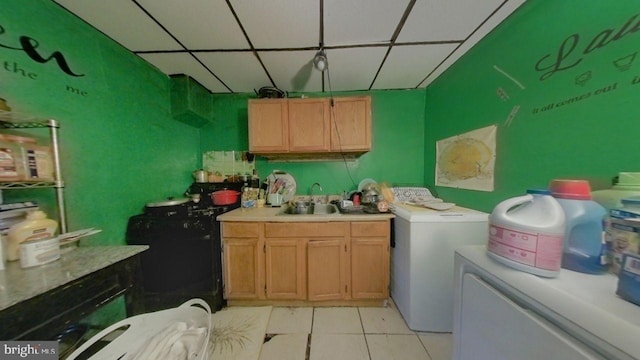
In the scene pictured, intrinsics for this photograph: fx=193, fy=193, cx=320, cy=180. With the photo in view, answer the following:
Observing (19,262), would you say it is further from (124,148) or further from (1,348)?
→ (124,148)

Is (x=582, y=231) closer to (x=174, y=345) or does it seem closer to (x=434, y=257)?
(x=434, y=257)

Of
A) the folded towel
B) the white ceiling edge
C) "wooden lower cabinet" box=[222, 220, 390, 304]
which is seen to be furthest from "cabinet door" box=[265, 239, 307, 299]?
the white ceiling edge

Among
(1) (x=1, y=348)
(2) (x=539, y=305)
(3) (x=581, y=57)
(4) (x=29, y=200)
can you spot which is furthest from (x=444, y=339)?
(4) (x=29, y=200)

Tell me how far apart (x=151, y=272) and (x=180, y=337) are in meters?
1.29

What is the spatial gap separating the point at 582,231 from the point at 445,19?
1.39 meters

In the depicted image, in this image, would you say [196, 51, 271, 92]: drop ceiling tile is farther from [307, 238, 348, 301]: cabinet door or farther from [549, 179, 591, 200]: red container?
[549, 179, 591, 200]: red container

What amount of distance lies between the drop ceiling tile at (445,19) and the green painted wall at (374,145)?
36.0 inches

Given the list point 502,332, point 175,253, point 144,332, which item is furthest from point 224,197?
point 502,332

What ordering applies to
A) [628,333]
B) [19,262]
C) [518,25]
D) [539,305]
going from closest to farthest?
[628,333], [539,305], [19,262], [518,25]

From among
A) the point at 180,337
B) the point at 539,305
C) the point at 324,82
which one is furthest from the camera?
the point at 324,82

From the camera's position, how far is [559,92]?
3.36 ft

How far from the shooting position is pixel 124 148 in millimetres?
1541

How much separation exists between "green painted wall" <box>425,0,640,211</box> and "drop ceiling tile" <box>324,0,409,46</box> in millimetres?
778

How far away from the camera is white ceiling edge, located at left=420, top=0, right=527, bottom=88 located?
3.93 ft
